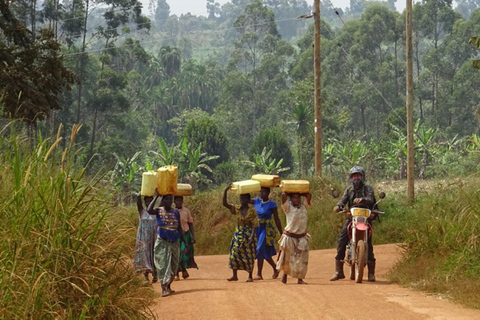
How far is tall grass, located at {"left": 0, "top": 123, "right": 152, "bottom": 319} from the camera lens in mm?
6000

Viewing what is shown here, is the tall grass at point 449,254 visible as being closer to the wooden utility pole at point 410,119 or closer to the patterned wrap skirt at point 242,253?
the patterned wrap skirt at point 242,253

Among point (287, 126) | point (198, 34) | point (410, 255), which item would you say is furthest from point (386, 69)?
point (198, 34)

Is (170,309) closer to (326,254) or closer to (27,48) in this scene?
(326,254)

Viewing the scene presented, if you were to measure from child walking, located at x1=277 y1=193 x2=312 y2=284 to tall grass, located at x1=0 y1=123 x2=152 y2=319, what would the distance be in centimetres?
418

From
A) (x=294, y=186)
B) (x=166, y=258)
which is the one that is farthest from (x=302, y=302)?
(x=294, y=186)

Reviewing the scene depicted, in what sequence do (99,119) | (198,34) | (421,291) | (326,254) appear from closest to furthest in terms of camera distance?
1. (421,291)
2. (326,254)
3. (99,119)
4. (198,34)

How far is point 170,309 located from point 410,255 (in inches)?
187

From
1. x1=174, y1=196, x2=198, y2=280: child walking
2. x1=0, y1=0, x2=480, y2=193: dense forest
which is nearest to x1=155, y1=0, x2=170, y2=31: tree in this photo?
x1=0, y1=0, x2=480, y2=193: dense forest

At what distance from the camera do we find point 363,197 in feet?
37.8

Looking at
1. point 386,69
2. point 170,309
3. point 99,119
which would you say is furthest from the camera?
point 386,69

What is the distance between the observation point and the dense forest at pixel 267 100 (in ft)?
155

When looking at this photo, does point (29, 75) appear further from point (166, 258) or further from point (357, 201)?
point (357, 201)

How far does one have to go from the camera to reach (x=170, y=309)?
841 centimetres

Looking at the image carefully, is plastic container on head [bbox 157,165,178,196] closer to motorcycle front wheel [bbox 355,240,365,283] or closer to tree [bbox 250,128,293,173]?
motorcycle front wheel [bbox 355,240,365,283]
